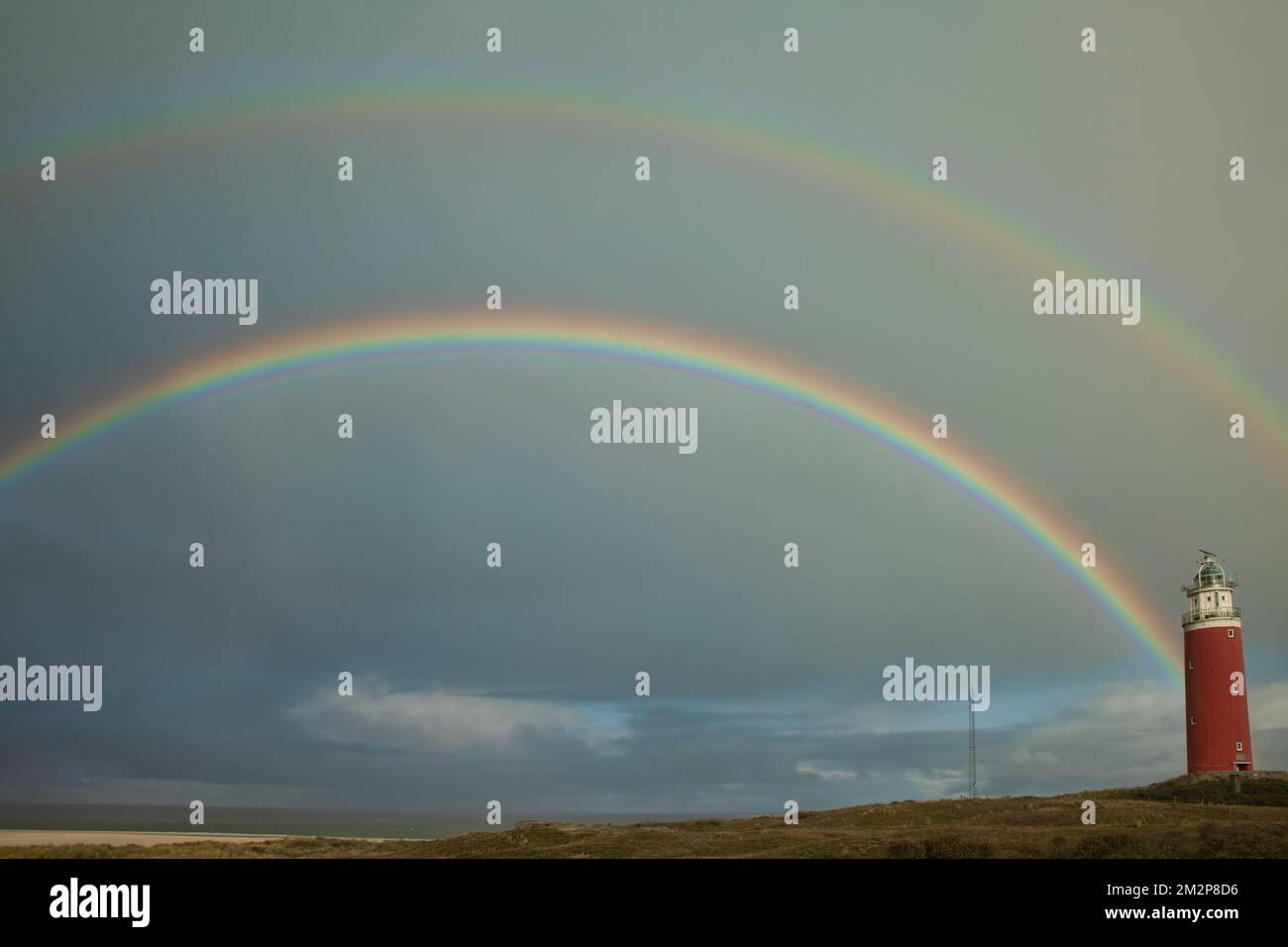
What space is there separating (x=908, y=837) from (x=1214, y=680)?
55.8 meters

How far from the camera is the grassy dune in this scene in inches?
2186

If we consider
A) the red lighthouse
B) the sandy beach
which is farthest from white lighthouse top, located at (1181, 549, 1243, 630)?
the sandy beach

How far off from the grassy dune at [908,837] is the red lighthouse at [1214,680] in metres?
11.3

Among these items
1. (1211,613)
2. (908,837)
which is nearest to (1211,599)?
(1211,613)

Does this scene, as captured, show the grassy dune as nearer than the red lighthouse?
Yes

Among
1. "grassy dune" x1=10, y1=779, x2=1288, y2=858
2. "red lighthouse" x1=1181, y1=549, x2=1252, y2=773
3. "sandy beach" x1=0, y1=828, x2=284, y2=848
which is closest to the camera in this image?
"grassy dune" x1=10, y1=779, x2=1288, y2=858

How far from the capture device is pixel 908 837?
60.4 meters

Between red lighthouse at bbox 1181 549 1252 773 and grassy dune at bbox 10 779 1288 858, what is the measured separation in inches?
445

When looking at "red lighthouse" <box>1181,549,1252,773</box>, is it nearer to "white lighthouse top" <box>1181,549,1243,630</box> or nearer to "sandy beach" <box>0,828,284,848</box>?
"white lighthouse top" <box>1181,549,1243,630</box>

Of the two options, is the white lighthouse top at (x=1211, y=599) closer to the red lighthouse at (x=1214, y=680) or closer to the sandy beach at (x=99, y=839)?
the red lighthouse at (x=1214, y=680)

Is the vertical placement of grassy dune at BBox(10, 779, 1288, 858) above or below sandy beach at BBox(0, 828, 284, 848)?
above

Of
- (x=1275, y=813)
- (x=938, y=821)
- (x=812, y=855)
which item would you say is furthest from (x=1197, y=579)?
(x=812, y=855)

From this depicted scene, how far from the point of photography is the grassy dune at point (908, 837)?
5553 centimetres
